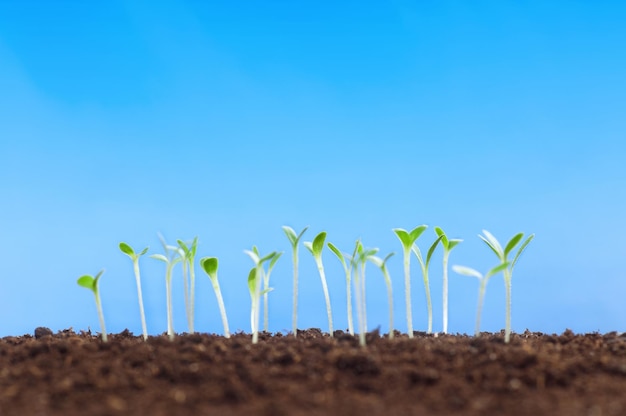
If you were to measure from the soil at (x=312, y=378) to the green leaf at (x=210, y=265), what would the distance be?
1.63 feet

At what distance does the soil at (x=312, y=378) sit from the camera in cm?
231

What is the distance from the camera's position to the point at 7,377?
279cm

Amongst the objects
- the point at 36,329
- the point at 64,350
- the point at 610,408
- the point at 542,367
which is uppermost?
the point at 36,329

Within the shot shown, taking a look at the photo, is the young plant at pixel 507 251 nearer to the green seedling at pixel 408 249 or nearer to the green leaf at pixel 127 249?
the green seedling at pixel 408 249

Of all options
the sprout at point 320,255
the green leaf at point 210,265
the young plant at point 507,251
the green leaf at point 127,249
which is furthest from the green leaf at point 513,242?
the green leaf at point 127,249

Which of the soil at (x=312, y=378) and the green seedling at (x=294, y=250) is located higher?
the green seedling at (x=294, y=250)

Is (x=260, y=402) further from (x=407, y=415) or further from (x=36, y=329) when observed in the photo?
(x=36, y=329)

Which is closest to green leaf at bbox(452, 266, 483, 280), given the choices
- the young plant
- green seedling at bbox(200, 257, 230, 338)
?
the young plant

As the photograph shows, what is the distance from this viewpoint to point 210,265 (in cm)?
358

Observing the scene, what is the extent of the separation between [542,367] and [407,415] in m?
0.79

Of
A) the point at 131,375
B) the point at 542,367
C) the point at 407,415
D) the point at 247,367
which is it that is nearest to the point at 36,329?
the point at 131,375

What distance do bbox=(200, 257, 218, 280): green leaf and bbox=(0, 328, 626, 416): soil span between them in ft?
1.63

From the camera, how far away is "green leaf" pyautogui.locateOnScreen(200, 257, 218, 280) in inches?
140

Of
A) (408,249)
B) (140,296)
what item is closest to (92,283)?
(140,296)
